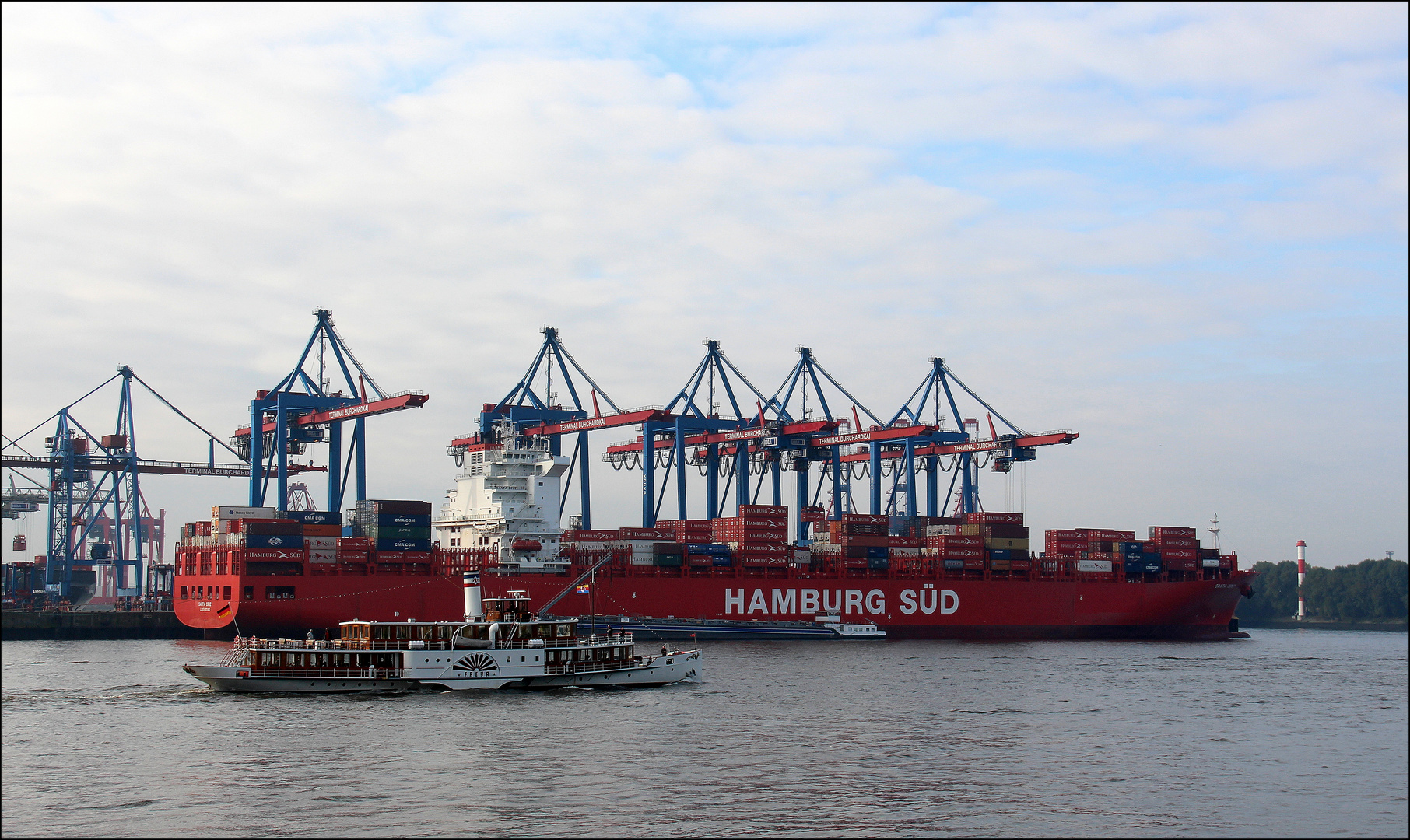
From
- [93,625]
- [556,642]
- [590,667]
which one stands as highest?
[556,642]

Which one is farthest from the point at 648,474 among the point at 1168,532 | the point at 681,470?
the point at 1168,532

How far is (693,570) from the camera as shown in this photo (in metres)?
81.2

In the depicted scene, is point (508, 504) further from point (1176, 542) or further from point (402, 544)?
point (1176, 542)

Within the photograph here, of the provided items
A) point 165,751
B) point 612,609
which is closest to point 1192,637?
point 612,609

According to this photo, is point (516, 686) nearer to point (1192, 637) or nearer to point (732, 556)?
point (732, 556)

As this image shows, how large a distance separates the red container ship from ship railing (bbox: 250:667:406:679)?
2488 cm

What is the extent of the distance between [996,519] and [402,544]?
40969 millimetres

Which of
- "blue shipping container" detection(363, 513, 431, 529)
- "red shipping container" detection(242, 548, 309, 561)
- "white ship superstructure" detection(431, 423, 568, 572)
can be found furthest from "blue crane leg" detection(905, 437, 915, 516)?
"red shipping container" detection(242, 548, 309, 561)

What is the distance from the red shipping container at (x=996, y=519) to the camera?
89.4 m

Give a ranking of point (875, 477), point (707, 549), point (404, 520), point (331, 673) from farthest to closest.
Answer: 1. point (875, 477)
2. point (707, 549)
3. point (404, 520)
4. point (331, 673)

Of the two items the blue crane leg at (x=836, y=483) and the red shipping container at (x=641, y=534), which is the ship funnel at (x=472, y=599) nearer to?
the red shipping container at (x=641, y=534)

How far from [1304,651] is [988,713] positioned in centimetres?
5395

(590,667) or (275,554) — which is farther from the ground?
(275,554)

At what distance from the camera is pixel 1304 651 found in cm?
8794
